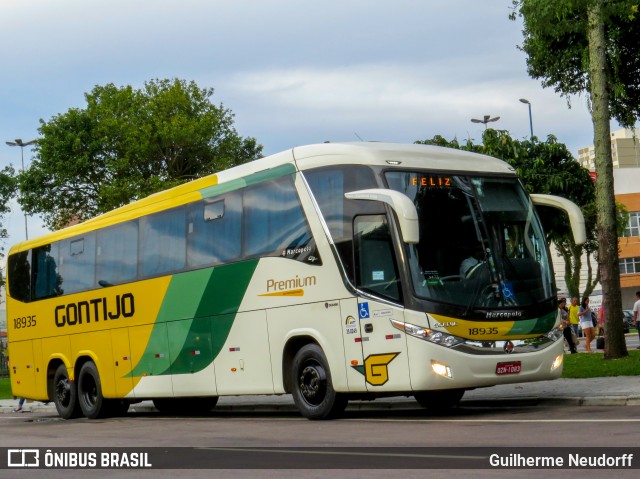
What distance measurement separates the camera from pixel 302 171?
16609mm

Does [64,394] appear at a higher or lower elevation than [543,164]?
lower

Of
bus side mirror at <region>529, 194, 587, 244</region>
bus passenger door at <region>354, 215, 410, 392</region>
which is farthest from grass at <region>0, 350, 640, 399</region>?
bus passenger door at <region>354, 215, 410, 392</region>

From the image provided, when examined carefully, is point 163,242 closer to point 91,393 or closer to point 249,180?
point 249,180

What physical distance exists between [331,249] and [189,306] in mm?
4379

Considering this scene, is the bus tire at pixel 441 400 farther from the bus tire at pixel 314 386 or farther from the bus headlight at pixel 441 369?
the bus headlight at pixel 441 369

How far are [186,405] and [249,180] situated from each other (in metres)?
7.14

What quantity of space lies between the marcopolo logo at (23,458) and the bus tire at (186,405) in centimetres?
802

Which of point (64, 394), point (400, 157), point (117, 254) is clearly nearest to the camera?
point (400, 157)

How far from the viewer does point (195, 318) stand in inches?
760

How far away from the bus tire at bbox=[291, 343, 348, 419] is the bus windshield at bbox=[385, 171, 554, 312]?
2.19 meters

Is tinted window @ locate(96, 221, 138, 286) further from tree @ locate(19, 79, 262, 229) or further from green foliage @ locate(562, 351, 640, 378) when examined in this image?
tree @ locate(19, 79, 262, 229)

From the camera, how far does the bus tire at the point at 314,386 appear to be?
1605 centimetres

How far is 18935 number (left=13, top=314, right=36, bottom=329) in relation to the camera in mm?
25031

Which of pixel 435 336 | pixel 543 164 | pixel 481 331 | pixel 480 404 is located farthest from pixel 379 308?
pixel 543 164
